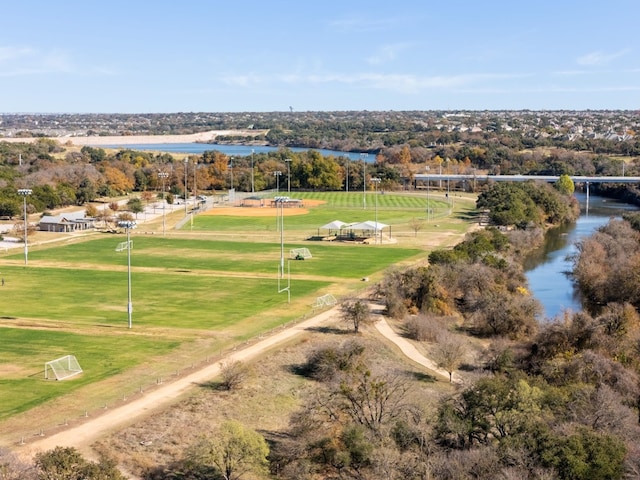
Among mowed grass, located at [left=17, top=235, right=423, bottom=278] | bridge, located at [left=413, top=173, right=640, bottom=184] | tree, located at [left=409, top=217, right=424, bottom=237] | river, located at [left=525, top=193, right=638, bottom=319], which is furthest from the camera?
bridge, located at [left=413, top=173, right=640, bottom=184]

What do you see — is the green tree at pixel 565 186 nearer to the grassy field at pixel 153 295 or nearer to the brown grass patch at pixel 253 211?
the grassy field at pixel 153 295

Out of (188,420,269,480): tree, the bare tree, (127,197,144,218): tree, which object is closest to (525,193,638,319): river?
the bare tree

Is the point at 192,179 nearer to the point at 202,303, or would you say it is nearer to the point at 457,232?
the point at 457,232

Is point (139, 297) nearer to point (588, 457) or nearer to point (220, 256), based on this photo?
point (220, 256)

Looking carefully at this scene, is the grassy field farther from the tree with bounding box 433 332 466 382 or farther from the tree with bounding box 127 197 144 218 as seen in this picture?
the tree with bounding box 433 332 466 382

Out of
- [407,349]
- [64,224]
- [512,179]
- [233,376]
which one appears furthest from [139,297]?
[512,179]
